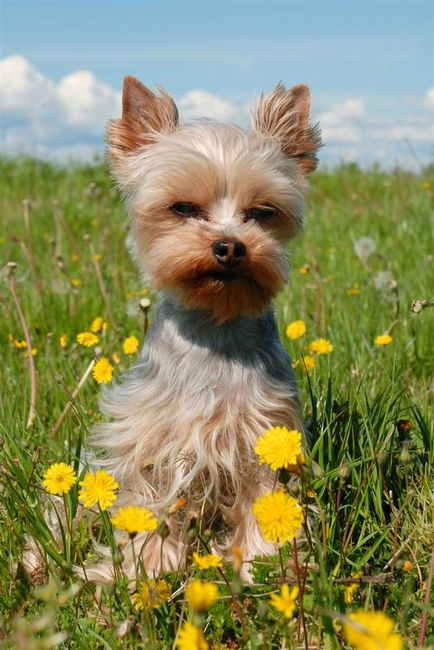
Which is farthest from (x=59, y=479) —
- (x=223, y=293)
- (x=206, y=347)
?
(x=223, y=293)

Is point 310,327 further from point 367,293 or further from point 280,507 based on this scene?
point 280,507

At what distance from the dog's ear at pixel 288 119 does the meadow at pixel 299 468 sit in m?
0.87

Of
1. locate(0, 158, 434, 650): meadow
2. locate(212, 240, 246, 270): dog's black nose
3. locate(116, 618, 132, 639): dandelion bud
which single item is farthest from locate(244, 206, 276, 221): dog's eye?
locate(116, 618, 132, 639): dandelion bud

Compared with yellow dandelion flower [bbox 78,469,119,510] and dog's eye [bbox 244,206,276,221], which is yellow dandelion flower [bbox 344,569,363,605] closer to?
yellow dandelion flower [bbox 78,469,119,510]

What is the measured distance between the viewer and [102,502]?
2.56m

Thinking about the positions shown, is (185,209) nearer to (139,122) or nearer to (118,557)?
(139,122)

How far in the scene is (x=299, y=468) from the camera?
2.42 metres

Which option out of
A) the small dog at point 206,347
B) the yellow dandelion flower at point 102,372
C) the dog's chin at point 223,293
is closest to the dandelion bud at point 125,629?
the small dog at point 206,347

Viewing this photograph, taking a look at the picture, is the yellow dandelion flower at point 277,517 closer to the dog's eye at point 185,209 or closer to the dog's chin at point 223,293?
the dog's chin at point 223,293

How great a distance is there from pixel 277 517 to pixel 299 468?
7.2 inches

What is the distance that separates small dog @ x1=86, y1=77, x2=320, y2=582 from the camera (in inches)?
129

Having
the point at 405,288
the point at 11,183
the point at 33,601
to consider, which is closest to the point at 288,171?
the point at 33,601

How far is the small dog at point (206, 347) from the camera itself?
3268 millimetres

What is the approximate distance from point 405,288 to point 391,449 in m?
2.88
